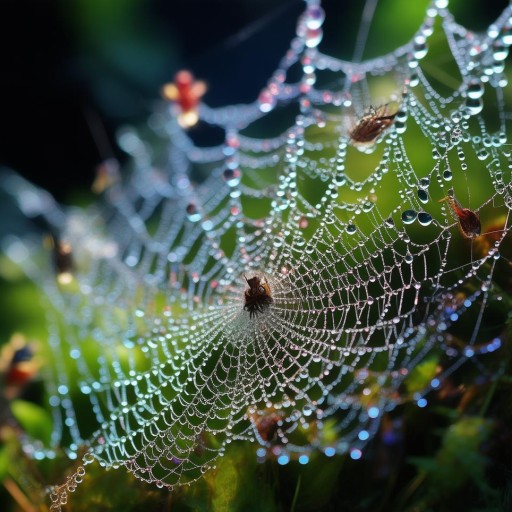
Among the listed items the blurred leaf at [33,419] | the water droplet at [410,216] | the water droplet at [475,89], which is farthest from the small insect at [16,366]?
the water droplet at [475,89]

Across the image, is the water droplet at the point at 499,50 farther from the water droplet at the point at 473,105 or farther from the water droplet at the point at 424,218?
the water droplet at the point at 424,218

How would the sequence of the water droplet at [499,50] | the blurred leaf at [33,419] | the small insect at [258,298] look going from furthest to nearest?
the small insect at [258,298]
the blurred leaf at [33,419]
the water droplet at [499,50]

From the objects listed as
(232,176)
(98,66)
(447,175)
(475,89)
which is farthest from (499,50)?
(98,66)

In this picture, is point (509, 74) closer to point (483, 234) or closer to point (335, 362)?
point (483, 234)

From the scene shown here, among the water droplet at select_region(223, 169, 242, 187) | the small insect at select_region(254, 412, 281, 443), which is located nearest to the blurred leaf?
the small insect at select_region(254, 412, 281, 443)

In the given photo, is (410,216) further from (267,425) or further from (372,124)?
(267,425)

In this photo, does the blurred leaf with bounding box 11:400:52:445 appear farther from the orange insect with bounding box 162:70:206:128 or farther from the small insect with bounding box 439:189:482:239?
the small insect with bounding box 439:189:482:239
